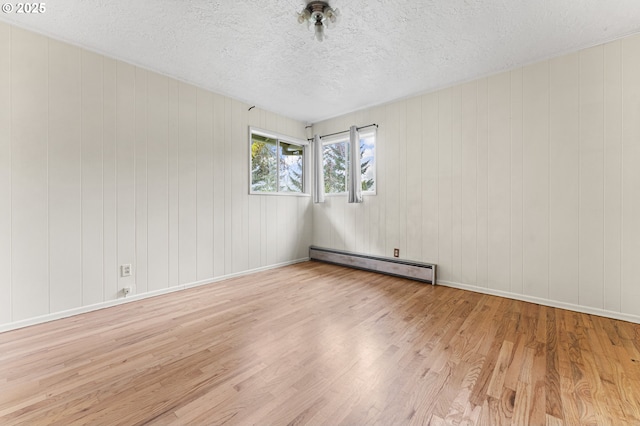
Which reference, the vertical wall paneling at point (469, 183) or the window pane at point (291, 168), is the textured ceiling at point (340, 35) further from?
the window pane at point (291, 168)

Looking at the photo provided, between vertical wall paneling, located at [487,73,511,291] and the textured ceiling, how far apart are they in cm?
31

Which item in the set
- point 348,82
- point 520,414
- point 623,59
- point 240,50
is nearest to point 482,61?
point 623,59

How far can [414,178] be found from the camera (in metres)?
3.62

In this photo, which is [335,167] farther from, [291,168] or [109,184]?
[109,184]

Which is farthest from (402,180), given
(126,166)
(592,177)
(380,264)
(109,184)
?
(109,184)

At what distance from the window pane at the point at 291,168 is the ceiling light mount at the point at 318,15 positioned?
8.28ft

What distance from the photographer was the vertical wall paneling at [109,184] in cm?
259

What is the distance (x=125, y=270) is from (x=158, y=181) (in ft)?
3.28

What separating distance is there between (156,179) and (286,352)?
2.38 m

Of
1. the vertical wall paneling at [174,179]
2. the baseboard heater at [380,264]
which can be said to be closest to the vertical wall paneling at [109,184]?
the vertical wall paneling at [174,179]

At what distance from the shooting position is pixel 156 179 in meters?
2.94

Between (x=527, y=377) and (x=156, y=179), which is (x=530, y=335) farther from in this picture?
(x=156, y=179)

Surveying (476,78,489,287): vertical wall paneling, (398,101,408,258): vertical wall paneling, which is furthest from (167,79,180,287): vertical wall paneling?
(476,78,489,287): vertical wall paneling

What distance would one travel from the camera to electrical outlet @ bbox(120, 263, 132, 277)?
270 cm
